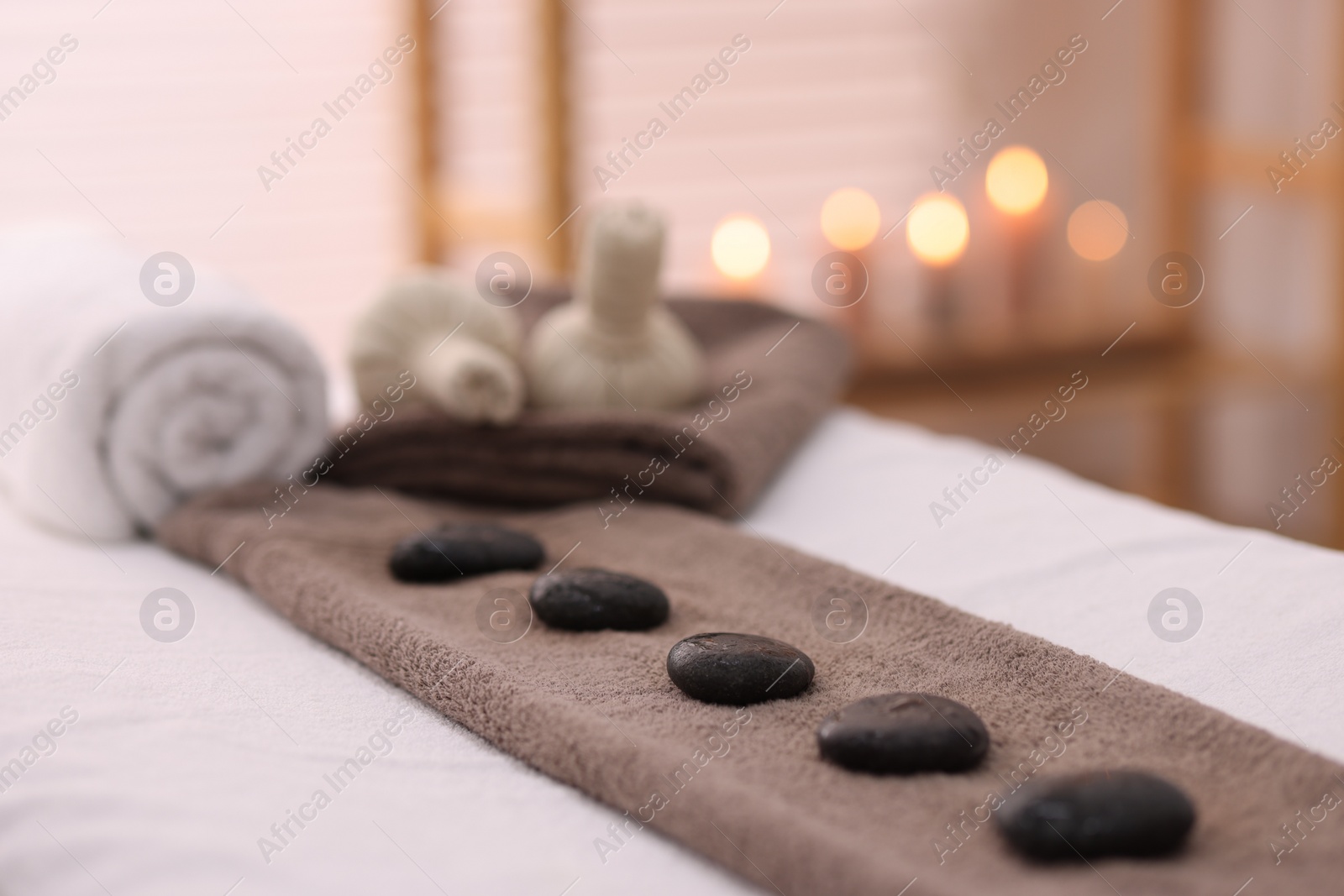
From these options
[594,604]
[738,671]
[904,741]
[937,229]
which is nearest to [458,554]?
[594,604]

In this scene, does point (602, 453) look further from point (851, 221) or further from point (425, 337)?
point (851, 221)

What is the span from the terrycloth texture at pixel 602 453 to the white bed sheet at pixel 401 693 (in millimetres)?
54

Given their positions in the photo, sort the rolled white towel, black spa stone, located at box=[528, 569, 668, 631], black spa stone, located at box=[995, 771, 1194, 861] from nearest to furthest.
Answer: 1. black spa stone, located at box=[995, 771, 1194, 861]
2. black spa stone, located at box=[528, 569, 668, 631]
3. the rolled white towel

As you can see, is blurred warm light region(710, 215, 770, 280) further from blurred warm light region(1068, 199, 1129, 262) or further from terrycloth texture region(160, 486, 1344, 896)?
terrycloth texture region(160, 486, 1344, 896)

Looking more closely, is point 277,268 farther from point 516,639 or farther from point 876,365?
point 516,639

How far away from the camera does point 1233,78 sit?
89.1 inches

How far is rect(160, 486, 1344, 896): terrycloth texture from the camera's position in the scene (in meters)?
0.50

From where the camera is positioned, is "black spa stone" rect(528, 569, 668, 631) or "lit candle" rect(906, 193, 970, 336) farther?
"lit candle" rect(906, 193, 970, 336)

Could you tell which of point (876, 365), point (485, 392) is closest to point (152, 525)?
point (485, 392)

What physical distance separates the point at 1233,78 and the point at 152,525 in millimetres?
2061

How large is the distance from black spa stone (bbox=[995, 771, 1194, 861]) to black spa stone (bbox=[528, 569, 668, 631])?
307 millimetres

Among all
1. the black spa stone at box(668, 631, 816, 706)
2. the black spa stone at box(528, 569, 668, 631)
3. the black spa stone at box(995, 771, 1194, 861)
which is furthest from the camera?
the black spa stone at box(528, 569, 668, 631)

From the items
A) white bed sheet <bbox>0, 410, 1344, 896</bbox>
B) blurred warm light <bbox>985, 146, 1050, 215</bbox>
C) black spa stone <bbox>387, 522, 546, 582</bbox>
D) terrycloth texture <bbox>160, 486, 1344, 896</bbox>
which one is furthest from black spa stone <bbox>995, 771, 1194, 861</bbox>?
blurred warm light <bbox>985, 146, 1050, 215</bbox>

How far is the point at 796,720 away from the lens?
2.09 ft
